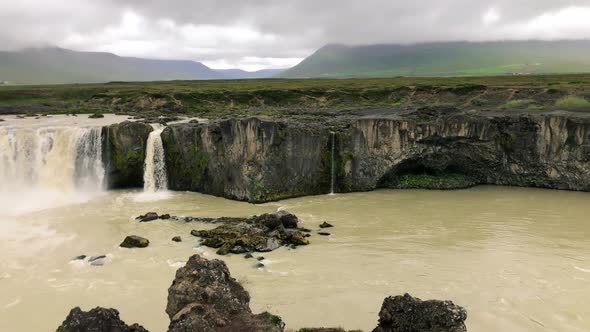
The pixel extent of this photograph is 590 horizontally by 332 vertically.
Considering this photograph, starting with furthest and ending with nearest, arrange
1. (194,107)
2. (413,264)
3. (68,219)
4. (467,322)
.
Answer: (194,107)
(68,219)
(413,264)
(467,322)

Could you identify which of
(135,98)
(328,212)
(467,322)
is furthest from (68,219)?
(135,98)

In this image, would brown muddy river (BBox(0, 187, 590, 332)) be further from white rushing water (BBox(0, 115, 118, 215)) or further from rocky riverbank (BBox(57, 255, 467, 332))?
white rushing water (BBox(0, 115, 118, 215))

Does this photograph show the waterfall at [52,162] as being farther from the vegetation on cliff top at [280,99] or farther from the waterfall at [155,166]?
the vegetation on cliff top at [280,99]

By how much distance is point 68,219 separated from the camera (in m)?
30.3

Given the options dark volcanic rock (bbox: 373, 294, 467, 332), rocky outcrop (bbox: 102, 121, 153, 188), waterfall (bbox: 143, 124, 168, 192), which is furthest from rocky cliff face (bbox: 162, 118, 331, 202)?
A: dark volcanic rock (bbox: 373, 294, 467, 332)

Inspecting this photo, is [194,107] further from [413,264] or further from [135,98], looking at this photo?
[413,264]

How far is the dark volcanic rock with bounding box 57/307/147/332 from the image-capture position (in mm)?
11367

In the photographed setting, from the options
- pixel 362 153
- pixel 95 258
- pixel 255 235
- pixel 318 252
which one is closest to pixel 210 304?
pixel 318 252

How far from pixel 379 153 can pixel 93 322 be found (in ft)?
94.2

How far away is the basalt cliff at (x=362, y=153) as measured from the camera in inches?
1374

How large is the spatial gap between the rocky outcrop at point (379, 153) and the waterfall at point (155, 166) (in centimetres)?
64

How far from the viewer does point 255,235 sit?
25.1 meters

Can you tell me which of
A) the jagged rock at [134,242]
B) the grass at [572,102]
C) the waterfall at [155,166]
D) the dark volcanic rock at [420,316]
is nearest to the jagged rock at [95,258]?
the jagged rock at [134,242]

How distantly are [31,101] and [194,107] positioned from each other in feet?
101
